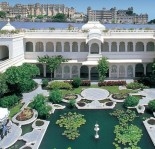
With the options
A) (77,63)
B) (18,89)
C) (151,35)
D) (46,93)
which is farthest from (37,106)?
(151,35)

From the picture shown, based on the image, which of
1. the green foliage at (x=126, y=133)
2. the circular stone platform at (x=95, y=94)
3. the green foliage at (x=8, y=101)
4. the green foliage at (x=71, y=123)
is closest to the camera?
the green foliage at (x=126, y=133)

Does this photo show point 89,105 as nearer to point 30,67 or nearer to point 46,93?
point 46,93

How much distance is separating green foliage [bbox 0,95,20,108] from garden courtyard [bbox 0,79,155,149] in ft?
3.46

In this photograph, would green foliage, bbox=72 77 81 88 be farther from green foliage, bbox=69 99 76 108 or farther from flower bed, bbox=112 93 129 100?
green foliage, bbox=69 99 76 108

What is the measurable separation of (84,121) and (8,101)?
844 centimetres

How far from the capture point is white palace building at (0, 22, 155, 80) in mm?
42000

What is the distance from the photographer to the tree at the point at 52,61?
4041cm

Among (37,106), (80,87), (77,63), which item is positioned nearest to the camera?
(37,106)

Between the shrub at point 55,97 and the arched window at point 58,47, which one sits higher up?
the arched window at point 58,47

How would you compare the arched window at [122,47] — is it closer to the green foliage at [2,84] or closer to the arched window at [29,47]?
the arched window at [29,47]

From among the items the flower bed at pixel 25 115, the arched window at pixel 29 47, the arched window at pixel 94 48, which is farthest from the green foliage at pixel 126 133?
the arched window at pixel 29 47

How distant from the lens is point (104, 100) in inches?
1318

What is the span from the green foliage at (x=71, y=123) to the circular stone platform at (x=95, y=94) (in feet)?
18.4

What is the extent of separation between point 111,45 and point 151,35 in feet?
20.0
